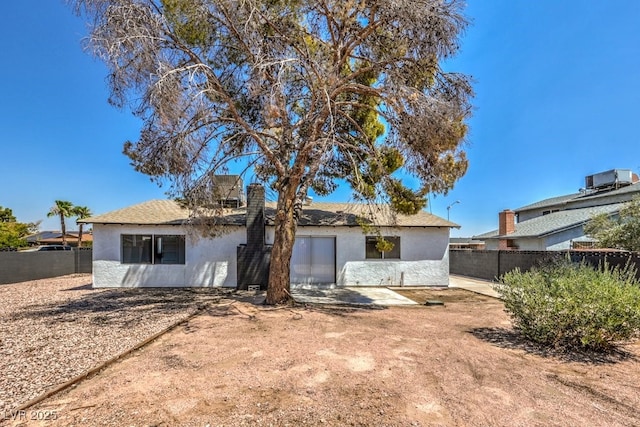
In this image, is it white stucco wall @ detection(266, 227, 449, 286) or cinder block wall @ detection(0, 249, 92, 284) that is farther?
cinder block wall @ detection(0, 249, 92, 284)

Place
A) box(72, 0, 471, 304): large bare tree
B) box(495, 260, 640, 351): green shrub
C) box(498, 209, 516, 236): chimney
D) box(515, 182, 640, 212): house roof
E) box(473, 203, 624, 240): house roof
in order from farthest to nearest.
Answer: box(498, 209, 516, 236): chimney, box(515, 182, 640, 212): house roof, box(473, 203, 624, 240): house roof, box(72, 0, 471, 304): large bare tree, box(495, 260, 640, 351): green shrub

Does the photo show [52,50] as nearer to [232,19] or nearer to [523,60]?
[232,19]

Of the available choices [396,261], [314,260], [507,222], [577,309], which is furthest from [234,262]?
[507,222]

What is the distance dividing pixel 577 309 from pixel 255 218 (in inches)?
384

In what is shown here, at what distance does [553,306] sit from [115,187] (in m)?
19.3

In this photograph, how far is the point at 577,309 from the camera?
505 centimetres

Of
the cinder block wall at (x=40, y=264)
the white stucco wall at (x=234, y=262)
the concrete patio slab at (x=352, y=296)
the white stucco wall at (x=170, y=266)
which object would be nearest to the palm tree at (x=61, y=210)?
the cinder block wall at (x=40, y=264)

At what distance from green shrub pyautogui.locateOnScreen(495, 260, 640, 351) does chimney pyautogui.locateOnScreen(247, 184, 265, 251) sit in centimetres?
842

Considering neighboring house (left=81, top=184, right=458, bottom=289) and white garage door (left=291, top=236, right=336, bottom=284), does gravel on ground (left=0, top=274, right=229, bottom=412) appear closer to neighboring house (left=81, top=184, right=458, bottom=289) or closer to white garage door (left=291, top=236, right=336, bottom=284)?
neighboring house (left=81, top=184, right=458, bottom=289)

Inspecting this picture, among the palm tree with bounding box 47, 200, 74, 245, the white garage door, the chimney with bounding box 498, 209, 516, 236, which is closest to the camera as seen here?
the white garage door

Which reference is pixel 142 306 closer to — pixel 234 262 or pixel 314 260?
pixel 234 262

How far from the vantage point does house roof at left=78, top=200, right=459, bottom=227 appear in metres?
12.2

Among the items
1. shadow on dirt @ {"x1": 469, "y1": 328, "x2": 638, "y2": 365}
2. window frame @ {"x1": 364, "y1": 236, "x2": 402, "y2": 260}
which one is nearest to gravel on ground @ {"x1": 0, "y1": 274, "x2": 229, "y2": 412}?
window frame @ {"x1": 364, "y1": 236, "x2": 402, "y2": 260}

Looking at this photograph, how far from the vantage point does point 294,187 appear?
367 inches
